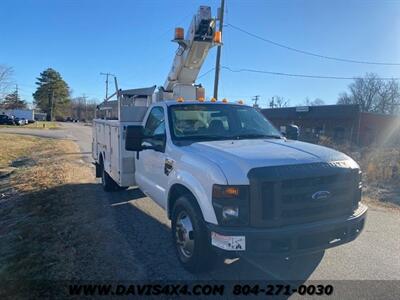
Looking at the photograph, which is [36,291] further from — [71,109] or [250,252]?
[71,109]

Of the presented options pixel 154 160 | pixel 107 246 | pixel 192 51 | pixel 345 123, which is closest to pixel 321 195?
pixel 154 160

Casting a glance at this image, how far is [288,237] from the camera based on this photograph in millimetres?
3395

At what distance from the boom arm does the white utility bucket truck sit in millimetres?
3232

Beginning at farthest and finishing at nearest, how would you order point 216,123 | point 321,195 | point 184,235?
1. point 216,123
2. point 184,235
3. point 321,195

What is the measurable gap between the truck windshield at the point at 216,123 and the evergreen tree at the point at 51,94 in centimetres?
10360

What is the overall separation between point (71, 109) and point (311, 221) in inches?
4697

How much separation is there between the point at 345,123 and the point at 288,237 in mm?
34198

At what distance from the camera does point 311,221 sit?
3611mm

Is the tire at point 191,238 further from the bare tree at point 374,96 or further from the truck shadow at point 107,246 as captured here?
the bare tree at point 374,96

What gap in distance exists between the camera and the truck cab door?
4975 millimetres

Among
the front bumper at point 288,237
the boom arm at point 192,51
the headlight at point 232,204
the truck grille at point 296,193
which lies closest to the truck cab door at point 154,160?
the headlight at point 232,204

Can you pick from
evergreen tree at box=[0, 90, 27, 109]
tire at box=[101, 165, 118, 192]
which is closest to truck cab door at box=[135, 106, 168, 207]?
tire at box=[101, 165, 118, 192]

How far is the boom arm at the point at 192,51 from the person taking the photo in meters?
8.39

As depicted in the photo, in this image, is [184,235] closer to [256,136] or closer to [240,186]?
[240,186]
